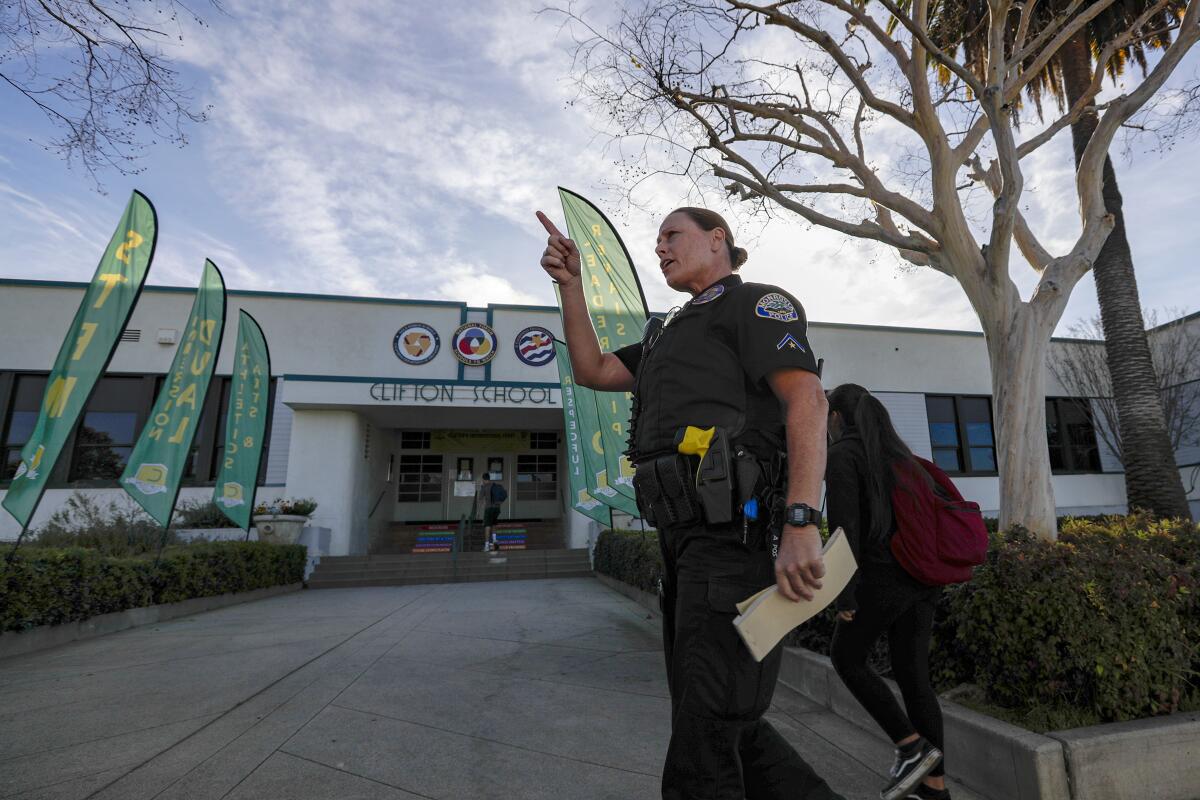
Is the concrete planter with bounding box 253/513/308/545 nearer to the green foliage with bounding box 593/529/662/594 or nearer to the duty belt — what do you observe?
the green foliage with bounding box 593/529/662/594

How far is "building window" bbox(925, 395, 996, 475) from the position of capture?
17.5 meters

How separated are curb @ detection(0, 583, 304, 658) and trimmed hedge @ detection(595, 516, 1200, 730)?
24.2 feet

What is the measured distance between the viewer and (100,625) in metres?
6.80

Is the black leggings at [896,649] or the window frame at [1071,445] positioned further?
the window frame at [1071,445]

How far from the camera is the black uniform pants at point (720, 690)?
1.47 m

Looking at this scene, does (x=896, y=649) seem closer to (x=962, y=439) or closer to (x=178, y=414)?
(x=178, y=414)

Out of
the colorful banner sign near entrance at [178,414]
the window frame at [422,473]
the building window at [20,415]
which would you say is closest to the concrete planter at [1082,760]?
the colorful banner sign near entrance at [178,414]

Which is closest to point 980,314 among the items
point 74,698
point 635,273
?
point 635,273

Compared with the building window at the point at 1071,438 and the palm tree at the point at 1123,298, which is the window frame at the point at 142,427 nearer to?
the palm tree at the point at 1123,298

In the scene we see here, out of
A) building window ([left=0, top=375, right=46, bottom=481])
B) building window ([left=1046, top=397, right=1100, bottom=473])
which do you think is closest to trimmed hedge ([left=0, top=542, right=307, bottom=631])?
building window ([left=0, top=375, right=46, bottom=481])

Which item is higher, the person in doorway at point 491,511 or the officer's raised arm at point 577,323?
the officer's raised arm at point 577,323

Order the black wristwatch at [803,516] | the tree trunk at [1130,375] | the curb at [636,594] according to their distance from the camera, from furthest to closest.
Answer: the tree trunk at [1130,375] < the curb at [636,594] < the black wristwatch at [803,516]

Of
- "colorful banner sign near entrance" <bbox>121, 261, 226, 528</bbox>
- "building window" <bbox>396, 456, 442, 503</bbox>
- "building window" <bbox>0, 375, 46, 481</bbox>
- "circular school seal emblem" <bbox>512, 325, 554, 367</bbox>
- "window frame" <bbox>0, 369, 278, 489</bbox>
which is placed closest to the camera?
"colorful banner sign near entrance" <bbox>121, 261, 226, 528</bbox>

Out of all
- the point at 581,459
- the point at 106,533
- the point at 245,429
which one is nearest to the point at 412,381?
the point at 245,429
